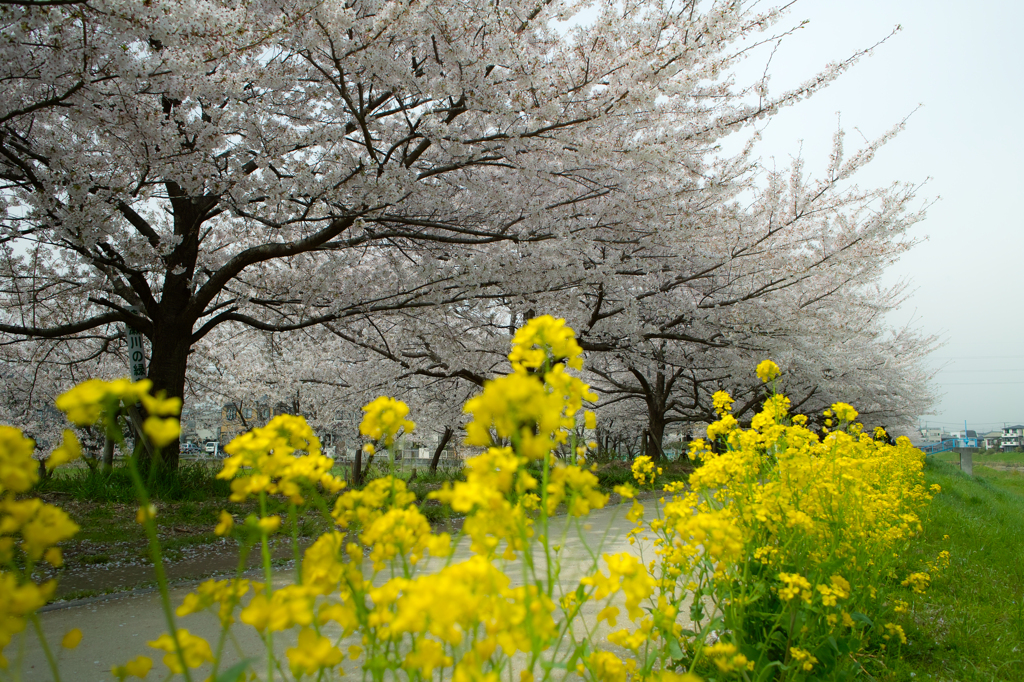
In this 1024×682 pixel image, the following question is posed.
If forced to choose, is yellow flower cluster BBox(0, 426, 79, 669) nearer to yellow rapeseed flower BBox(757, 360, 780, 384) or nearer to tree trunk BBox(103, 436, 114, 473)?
yellow rapeseed flower BBox(757, 360, 780, 384)

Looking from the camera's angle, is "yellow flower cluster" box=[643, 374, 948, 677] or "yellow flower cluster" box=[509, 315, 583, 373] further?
"yellow flower cluster" box=[643, 374, 948, 677]

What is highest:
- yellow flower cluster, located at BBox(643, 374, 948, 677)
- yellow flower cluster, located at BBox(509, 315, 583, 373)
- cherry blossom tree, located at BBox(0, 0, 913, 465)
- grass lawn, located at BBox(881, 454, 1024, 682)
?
cherry blossom tree, located at BBox(0, 0, 913, 465)

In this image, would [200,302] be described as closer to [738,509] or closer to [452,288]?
[452,288]

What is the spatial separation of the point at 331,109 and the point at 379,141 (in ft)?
2.23

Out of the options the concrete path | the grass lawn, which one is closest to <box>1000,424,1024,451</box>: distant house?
the grass lawn

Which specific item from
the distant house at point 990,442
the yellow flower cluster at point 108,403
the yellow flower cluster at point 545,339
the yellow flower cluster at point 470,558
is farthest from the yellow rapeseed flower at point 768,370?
the distant house at point 990,442

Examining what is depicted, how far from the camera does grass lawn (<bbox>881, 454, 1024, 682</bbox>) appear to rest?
2.76 metres

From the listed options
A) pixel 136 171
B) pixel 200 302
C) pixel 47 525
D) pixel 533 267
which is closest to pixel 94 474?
pixel 200 302

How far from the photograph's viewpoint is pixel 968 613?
3.42 metres

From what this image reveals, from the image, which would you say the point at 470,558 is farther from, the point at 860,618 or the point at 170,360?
the point at 170,360

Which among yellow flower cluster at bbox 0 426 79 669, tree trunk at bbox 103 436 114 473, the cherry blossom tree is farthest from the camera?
tree trunk at bbox 103 436 114 473

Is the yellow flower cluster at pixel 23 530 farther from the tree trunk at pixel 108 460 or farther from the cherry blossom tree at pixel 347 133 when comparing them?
the tree trunk at pixel 108 460

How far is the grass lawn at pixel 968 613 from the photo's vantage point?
276 centimetres

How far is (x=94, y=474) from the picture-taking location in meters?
6.58
